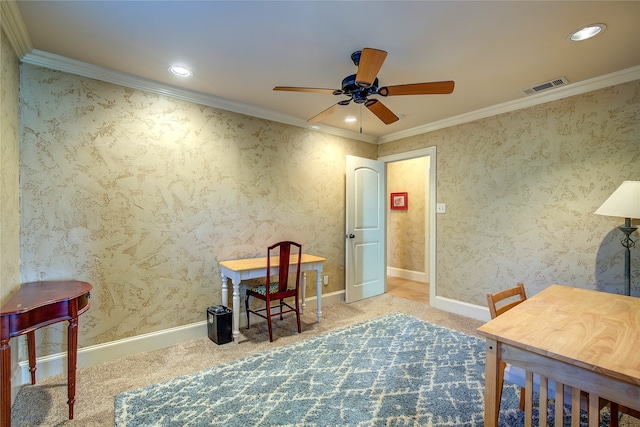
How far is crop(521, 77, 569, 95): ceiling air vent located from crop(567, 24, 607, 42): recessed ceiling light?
2.26 feet

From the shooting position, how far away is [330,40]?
2.03m

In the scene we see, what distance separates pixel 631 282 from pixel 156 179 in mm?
4208

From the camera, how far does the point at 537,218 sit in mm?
3039

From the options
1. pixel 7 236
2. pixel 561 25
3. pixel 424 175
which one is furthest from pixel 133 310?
pixel 424 175

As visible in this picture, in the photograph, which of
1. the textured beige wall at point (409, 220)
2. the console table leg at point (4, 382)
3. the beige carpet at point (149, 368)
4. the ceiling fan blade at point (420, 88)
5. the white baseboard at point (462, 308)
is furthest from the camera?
the textured beige wall at point (409, 220)

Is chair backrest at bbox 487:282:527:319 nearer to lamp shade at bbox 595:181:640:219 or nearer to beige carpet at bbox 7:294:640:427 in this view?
beige carpet at bbox 7:294:640:427

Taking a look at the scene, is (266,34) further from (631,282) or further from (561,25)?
(631,282)

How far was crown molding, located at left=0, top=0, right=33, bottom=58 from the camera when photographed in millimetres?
1662

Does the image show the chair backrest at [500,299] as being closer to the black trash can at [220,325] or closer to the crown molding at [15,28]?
the black trash can at [220,325]

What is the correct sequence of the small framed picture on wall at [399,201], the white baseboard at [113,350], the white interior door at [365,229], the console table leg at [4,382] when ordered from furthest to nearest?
the small framed picture on wall at [399,201]
the white interior door at [365,229]
the white baseboard at [113,350]
the console table leg at [4,382]

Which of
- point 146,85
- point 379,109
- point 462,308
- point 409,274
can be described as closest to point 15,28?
point 146,85

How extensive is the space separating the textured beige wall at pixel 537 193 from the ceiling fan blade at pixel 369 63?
2.17 meters

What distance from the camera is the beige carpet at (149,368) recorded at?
1.83 metres

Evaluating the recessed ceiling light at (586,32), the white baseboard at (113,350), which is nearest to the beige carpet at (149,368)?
the white baseboard at (113,350)
